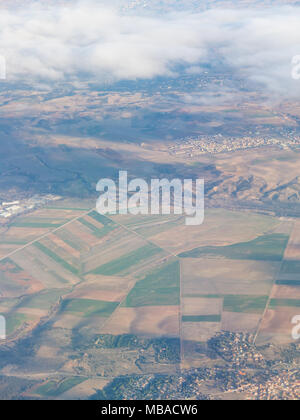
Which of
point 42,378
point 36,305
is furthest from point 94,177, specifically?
point 42,378

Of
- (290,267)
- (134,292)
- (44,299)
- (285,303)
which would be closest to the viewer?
(285,303)

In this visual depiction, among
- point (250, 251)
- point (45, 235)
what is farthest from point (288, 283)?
point (45, 235)

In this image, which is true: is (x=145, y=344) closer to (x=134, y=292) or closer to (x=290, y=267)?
(x=134, y=292)

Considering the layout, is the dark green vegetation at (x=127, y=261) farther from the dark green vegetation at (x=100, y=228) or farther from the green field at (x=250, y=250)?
the dark green vegetation at (x=100, y=228)

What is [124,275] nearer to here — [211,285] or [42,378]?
[211,285]

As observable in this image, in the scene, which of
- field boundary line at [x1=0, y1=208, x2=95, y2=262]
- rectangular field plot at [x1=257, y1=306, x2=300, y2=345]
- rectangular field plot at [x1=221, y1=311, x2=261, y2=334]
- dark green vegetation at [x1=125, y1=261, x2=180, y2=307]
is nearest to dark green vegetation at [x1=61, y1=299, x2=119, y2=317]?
dark green vegetation at [x1=125, y1=261, x2=180, y2=307]

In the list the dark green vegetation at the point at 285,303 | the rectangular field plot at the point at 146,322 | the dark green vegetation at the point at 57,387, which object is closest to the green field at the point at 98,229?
the rectangular field plot at the point at 146,322

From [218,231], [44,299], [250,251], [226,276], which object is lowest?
[44,299]
